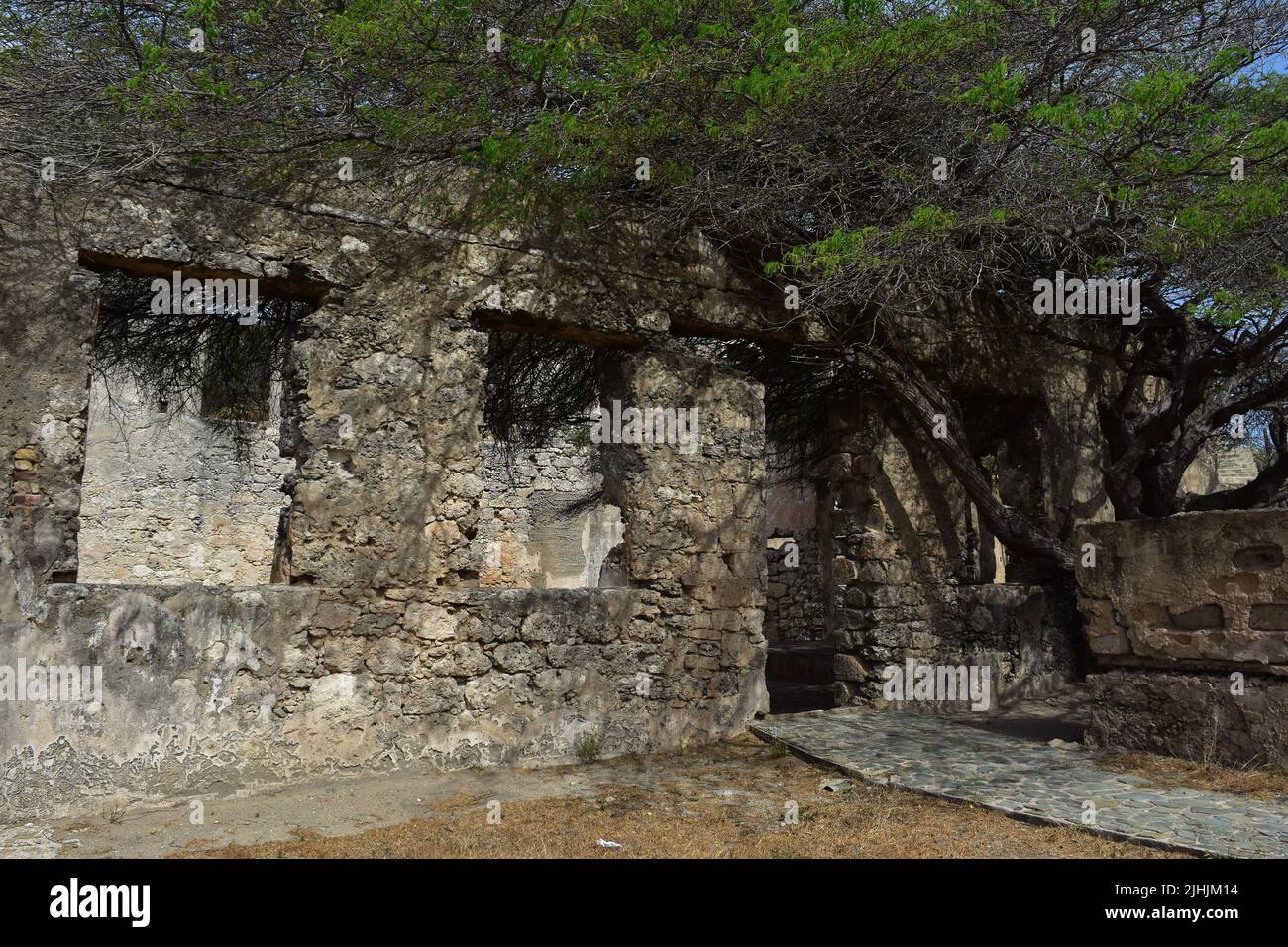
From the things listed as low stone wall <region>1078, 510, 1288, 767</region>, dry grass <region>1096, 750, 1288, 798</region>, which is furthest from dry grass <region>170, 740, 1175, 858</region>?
low stone wall <region>1078, 510, 1288, 767</region>

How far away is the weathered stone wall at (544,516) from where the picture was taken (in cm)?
1586

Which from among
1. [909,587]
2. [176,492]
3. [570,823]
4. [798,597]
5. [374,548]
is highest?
[176,492]

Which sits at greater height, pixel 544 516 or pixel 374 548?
pixel 544 516

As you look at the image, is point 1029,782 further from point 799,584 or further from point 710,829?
point 799,584

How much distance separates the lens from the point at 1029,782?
5.41 meters

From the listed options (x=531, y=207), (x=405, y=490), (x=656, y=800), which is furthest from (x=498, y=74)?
(x=656, y=800)

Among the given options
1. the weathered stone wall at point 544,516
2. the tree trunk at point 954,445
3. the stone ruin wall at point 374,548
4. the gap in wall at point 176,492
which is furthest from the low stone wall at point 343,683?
the weathered stone wall at point 544,516

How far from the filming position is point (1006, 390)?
29.7 feet

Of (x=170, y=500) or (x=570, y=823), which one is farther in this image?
(x=170, y=500)

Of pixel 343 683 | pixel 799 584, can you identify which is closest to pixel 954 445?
pixel 343 683

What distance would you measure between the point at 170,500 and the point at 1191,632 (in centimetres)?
1290

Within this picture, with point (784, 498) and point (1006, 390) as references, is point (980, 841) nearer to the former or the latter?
point (1006, 390)

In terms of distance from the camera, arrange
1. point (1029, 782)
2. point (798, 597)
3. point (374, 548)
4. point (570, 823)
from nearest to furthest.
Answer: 1. point (570, 823)
2. point (1029, 782)
3. point (374, 548)
4. point (798, 597)

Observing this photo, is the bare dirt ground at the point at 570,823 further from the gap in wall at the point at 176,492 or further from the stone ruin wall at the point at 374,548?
the gap in wall at the point at 176,492
